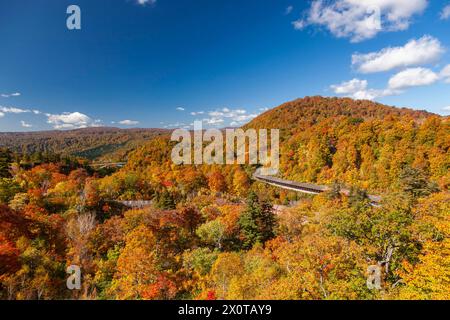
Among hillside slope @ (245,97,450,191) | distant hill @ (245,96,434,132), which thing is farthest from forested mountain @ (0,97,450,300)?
distant hill @ (245,96,434,132)

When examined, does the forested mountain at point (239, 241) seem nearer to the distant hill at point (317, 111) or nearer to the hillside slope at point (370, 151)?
the hillside slope at point (370, 151)

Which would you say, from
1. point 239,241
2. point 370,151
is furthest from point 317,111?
point 239,241

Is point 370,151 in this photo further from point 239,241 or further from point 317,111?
point 317,111

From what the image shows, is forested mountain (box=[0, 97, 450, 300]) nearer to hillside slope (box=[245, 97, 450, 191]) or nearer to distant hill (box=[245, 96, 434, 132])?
hillside slope (box=[245, 97, 450, 191])

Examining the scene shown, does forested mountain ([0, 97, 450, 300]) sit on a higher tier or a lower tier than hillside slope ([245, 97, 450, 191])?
lower

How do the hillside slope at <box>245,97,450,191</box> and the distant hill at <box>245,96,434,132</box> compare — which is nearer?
the hillside slope at <box>245,97,450,191</box>

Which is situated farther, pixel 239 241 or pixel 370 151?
pixel 370 151

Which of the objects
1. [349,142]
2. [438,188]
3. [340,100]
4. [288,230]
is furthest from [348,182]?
[340,100]

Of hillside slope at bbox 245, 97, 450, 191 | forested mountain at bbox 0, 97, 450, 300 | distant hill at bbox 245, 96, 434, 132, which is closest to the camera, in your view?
forested mountain at bbox 0, 97, 450, 300

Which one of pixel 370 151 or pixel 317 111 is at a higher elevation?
pixel 317 111

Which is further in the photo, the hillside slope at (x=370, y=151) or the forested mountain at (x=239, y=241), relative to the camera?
the hillside slope at (x=370, y=151)

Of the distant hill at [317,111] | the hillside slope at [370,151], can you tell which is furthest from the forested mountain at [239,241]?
the distant hill at [317,111]
